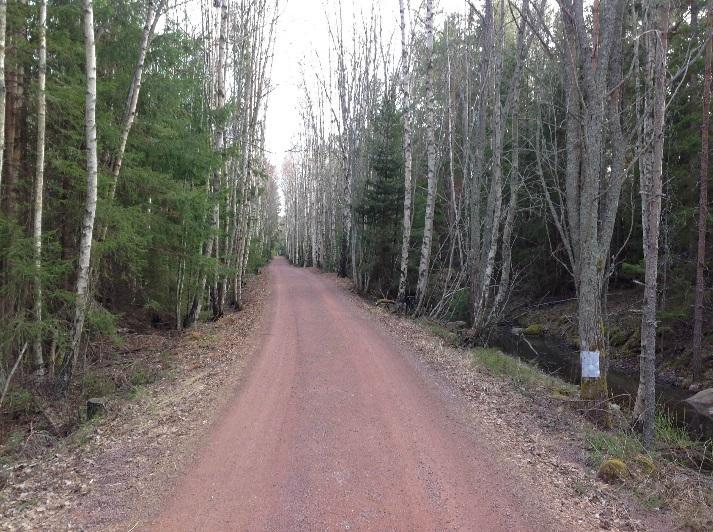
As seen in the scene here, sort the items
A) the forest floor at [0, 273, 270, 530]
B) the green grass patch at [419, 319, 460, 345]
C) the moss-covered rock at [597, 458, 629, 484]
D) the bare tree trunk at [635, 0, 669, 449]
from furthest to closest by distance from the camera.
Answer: the green grass patch at [419, 319, 460, 345] → the bare tree trunk at [635, 0, 669, 449] → the moss-covered rock at [597, 458, 629, 484] → the forest floor at [0, 273, 270, 530]

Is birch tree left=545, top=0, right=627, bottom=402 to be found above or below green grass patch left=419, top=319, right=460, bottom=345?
above

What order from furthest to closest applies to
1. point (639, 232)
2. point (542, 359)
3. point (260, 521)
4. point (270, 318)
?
1. point (639, 232)
2. point (542, 359)
3. point (270, 318)
4. point (260, 521)

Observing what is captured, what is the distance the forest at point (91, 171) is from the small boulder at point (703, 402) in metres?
11.6

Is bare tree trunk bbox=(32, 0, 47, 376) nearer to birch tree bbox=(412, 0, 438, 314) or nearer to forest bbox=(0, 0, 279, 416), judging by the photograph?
forest bbox=(0, 0, 279, 416)

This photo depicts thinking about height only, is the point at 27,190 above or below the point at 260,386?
above

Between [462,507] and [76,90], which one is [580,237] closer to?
Answer: [462,507]

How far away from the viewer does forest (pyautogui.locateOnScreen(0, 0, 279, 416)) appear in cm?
788

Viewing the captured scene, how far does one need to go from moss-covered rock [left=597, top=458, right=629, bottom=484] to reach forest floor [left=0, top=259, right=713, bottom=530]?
2.8 inches

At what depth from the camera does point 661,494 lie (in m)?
4.89

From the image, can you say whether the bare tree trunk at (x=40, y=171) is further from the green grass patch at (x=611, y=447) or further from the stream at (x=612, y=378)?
the stream at (x=612, y=378)

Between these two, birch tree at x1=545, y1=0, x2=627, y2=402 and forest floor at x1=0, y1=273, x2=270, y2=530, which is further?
birch tree at x1=545, y1=0, x2=627, y2=402

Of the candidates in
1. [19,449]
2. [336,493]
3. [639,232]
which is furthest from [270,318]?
[639,232]

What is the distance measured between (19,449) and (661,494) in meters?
7.42

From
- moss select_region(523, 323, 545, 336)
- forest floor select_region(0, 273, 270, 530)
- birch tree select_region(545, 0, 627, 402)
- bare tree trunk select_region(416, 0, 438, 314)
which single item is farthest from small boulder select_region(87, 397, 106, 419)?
moss select_region(523, 323, 545, 336)
